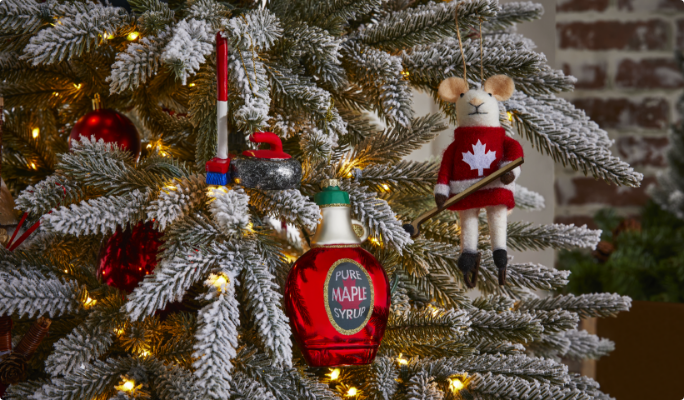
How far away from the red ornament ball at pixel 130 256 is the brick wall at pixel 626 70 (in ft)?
3.67

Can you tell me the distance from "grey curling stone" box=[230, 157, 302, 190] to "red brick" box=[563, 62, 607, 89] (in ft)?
3.57

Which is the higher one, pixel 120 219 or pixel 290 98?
pixel 290 98

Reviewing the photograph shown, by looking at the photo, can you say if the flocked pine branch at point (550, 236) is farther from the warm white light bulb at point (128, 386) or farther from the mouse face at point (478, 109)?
the warm white light bulb at point (128, 386)

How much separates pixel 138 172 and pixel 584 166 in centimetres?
44

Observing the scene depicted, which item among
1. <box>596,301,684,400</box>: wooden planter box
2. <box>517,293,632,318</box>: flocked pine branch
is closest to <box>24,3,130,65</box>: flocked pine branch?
<box>517,293,632,318</box>: flocked pine branch

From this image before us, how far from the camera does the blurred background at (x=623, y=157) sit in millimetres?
974

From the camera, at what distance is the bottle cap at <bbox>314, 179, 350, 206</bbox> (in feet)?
1.60

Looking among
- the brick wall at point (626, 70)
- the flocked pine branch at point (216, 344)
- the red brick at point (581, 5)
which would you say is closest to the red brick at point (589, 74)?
the brick wall at point (626, 70)

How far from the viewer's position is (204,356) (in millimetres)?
380

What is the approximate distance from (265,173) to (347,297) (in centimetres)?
13

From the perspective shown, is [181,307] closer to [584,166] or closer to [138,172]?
[138,172]

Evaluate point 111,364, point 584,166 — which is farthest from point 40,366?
point 584,166

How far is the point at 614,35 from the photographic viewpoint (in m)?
1.29

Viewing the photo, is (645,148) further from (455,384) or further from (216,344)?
(216,344)
